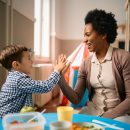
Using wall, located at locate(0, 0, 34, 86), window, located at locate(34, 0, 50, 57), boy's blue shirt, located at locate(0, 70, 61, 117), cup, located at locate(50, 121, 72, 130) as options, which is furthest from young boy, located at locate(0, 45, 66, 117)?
window, located at locate(34, 0, 50, 57)

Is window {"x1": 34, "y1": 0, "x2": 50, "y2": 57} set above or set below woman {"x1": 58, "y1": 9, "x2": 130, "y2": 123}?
above

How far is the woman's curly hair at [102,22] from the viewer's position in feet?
5.22

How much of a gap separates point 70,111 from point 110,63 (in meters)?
0.73

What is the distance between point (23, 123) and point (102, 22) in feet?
3.55

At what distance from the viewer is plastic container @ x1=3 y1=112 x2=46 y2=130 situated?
66 cm

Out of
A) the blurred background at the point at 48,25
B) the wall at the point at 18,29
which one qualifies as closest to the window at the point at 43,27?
the blurred background at the point at 48,25

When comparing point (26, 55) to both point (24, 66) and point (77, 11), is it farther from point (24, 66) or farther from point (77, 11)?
point (77, 11)

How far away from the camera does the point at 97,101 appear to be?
1.52 metres

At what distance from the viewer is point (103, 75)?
150 centimetres

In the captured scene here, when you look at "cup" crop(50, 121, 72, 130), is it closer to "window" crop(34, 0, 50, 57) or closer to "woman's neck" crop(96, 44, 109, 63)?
"woman's neck" crop(96, 44, 109, 63)

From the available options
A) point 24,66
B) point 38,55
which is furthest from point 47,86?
point 38,55

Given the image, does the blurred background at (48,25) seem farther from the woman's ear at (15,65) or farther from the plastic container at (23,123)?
the plastic container at (23,123)

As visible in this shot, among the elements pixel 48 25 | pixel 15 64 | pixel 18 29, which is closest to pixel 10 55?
pixel 15 64

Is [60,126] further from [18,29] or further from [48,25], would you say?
[48,25]
